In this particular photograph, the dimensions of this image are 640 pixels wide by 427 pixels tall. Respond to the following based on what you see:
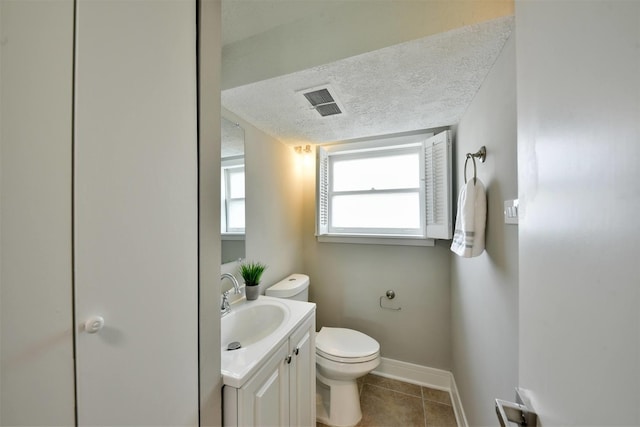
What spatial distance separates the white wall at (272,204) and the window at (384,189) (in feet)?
0.88

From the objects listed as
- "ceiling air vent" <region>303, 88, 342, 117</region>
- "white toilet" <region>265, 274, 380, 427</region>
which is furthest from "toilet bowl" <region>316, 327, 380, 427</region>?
"ceiling air vent" <region>303, 88, 342, 117</region>

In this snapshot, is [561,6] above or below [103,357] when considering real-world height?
above

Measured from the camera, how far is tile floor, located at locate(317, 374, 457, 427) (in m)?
1.55

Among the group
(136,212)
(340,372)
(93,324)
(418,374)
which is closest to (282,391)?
(340,372)

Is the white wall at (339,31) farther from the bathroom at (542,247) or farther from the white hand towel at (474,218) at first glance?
the white hand towel at (474,218)

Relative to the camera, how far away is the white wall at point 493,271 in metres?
0.84

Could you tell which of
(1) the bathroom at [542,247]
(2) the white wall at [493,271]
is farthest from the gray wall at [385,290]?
(1) the bathroom at [542,247]

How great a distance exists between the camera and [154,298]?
562 millimetres

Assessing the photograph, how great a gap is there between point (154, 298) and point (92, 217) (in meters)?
0.25

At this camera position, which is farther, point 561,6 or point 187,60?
point 187,60

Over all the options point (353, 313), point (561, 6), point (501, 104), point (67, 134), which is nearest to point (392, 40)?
point (501, 104)

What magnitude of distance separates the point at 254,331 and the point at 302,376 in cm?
39

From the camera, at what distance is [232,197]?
1523 mm

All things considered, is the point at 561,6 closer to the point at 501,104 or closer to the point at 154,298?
the point at 501,104
